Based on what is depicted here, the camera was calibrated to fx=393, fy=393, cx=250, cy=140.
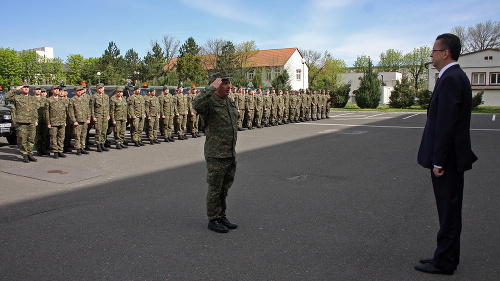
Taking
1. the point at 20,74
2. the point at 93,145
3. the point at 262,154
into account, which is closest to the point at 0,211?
the point at 262,154

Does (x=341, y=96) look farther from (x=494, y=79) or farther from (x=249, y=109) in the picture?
(x=494, y=79)

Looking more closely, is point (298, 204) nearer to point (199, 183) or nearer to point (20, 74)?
point (199, 183)

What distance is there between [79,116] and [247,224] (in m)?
7.79

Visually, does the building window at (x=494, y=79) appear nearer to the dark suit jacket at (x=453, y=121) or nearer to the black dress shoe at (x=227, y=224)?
the dark suit jacket at (x=453, y=121)

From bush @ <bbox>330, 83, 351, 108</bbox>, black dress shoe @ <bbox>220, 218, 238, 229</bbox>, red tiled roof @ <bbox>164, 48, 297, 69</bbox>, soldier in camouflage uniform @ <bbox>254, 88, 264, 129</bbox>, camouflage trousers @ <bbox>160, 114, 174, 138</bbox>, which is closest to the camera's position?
black dress shoe @ <bbox>220, 218, 238, 229</bbox>

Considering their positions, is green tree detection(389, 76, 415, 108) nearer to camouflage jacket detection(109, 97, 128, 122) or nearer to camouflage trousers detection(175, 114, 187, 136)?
camouflage trousers detection(175, 114, 187, 136)

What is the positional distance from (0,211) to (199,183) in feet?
10.2

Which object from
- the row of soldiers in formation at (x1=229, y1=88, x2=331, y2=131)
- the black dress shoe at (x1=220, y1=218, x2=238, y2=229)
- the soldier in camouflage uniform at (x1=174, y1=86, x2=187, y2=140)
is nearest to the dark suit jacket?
the black dress shoe at (x1=220, y1=218, x2=238, y2=229)

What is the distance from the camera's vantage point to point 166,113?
45.6 feet

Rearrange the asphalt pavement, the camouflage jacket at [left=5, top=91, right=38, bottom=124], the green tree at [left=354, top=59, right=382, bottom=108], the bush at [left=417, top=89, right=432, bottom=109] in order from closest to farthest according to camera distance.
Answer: the asphalt pavement
the camouflage jacket at [left=5, top=91, right=38, bottom=124]
the bush at [left=417, top=89, right=432, bottom=109]
the green tree at [left=354, top=59, right=382, bottom=108]

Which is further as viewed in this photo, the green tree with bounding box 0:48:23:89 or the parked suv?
the green tree with bounding box 0:48:23:89

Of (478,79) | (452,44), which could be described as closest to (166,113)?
(452,44)

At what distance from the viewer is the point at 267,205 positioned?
5.87 metres

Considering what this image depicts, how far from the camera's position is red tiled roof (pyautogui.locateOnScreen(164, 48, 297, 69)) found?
65.6 metres
